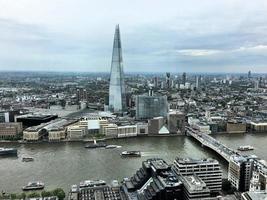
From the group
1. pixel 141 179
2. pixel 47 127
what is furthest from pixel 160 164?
pixel 47 127

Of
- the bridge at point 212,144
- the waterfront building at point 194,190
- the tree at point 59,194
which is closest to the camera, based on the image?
the waterfront building at point 194,190

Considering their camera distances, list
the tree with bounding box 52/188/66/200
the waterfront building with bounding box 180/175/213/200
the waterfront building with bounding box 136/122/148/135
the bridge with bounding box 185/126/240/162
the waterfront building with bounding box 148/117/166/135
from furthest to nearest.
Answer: the waterfront building with bounding box 136/122/148/135
the waterfront building with bounding box 148/117/166/135
the bridge with bounding box 185/126/240/162
the tree with bounding box 52/188/66/200
the waterfront building with bounding box 180/175/213/200


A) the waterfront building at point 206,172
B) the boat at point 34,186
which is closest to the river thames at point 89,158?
the boat at point 34,186

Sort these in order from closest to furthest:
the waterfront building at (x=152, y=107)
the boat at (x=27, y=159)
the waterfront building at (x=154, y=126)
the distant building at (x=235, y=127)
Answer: the boat at (x=27, y=159) → the waterfront building at (x=154, y=126) → the distant building at (x=235, y=127) → the waterfront building at (x=152, y=107)

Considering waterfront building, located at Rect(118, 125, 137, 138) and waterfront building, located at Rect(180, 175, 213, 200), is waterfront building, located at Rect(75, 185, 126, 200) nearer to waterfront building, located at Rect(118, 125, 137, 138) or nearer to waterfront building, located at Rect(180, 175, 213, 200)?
waterfront building, located at Rect(180, 175, 213, 200)

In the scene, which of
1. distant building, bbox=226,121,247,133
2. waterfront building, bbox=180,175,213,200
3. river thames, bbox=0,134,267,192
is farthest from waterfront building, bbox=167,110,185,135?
waterfront building, bbox=180,175,213,200

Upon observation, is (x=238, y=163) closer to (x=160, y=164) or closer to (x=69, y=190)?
(x=160, y=164)

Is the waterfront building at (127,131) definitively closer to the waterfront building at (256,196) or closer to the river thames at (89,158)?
the river thames at (89,158)
